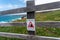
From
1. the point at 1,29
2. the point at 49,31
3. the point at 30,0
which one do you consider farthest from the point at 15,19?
the point at 30,0

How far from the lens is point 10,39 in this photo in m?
4.64

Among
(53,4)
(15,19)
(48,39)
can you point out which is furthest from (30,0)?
(15,19)

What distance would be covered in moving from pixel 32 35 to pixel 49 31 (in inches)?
41.0

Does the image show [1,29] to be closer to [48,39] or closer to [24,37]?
[24,37]

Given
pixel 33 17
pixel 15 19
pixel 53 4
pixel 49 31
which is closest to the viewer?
pixel 53 4

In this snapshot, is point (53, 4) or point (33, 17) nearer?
point (53, 4)

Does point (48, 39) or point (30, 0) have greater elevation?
point (30, 0)

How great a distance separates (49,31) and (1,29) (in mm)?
1575

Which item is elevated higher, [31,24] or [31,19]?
[31,19]

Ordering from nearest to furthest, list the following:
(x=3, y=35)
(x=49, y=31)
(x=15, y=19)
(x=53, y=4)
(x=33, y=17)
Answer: (x=53, y=4), (x=33, y=17), (x=3, y=35), (x=49, y=31), (x=15, y=19)

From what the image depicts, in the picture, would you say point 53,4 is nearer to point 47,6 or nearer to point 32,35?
point 47,6

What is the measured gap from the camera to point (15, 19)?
5340 mm

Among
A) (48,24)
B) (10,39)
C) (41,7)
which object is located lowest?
(10,39)

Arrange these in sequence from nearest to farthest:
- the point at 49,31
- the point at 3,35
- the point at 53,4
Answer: the point at 53,4, the point at 3,35, the point at 49,31
